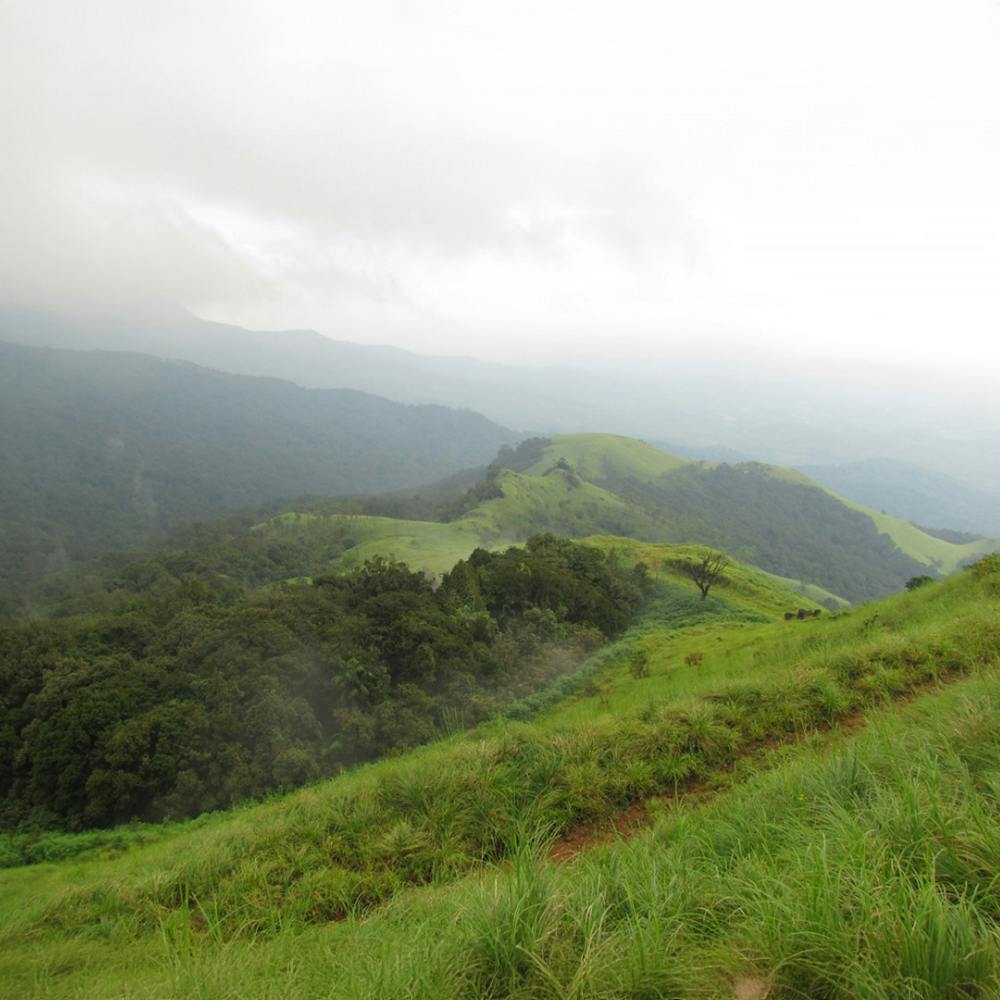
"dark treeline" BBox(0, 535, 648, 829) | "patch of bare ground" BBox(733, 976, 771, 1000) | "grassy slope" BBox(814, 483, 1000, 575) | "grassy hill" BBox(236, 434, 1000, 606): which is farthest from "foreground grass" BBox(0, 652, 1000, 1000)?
"grassy slope" BBox(814, 483, 1000, 575)

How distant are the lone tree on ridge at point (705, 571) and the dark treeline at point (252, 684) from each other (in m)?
13.5

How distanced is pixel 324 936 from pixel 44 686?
98.3ft

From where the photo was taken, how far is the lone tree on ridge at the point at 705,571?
4597cm

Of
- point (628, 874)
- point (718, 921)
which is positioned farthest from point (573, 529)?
point (718, 921)

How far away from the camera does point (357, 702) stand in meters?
23.5

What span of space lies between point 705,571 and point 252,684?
3779cm

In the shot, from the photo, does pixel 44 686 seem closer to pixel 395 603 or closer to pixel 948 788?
pixel 395 603

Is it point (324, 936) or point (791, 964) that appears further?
point (324, 936)

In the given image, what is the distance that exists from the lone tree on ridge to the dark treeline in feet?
44.2

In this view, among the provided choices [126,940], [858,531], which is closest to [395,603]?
[126,940]

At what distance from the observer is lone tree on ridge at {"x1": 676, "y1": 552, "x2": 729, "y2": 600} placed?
1810 inches

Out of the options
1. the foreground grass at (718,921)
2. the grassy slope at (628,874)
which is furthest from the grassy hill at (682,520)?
the foreground grass at (718,921)

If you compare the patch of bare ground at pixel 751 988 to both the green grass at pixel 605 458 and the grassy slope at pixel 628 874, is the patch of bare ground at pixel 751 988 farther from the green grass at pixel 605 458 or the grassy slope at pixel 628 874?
the green grass at pixel 605 458

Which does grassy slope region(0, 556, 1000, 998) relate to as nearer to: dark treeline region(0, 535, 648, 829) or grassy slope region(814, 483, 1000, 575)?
dark treeline region(0, 535, 648, 829)
